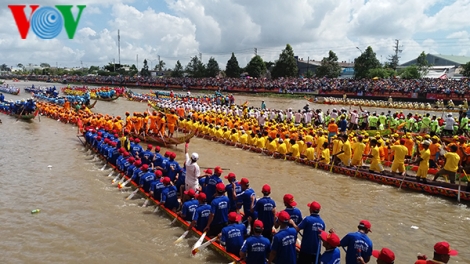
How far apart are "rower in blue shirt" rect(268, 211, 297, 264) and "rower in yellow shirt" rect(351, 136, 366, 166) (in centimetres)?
806

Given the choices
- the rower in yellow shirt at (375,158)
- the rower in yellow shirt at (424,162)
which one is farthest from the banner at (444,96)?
the rower in yellow shirt at (424,162)

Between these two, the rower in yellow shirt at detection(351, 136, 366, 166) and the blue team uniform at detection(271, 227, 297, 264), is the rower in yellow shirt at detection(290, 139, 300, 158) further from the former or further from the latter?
the blue team uniform at detection(271, 227, 297, 264)

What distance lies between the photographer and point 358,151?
493 inches

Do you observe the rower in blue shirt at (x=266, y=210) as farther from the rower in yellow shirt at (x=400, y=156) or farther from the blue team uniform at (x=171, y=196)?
the rower in yellow shirt at (x=400, y=156)

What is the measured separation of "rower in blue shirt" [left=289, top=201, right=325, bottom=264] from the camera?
539 cm

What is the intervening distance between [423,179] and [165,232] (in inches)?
318

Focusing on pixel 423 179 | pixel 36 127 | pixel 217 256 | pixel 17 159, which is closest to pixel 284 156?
pixel 423 179

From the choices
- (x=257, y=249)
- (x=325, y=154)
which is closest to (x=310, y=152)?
(x=325, y=154)

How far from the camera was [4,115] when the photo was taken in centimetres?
3106

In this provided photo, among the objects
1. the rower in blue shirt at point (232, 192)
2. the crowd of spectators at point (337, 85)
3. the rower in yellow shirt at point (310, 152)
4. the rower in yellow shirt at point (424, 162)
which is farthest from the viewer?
the crowd of spectators at point (337, 85)

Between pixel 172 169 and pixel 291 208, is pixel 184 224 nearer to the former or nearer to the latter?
pixel 172 169

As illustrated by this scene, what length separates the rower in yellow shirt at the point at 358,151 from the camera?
40.7 feet

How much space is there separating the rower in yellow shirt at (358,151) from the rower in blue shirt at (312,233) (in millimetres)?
7648

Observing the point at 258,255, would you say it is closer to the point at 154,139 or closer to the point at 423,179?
the point at 423,179
